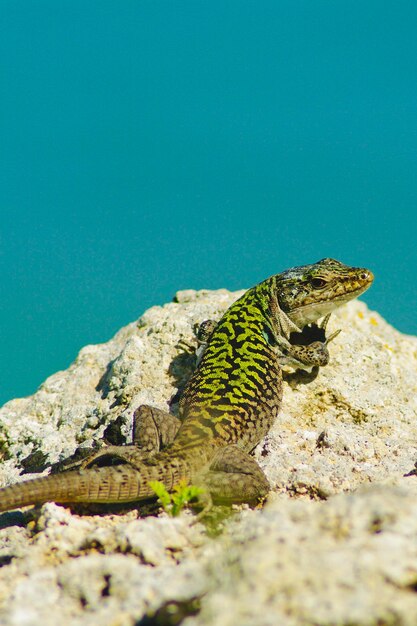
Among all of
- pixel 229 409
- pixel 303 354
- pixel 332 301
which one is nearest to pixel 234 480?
pixel 229 409

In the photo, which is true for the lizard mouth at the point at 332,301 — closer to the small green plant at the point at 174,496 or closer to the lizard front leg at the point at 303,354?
the lizard front leg at the point at 303,354

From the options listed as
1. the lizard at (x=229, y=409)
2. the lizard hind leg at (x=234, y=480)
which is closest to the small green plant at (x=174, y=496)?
the lizard at (x=229, y=409)

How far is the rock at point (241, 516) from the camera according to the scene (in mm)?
2480

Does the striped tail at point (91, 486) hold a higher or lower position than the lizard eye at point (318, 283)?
lower

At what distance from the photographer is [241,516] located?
4.64 m

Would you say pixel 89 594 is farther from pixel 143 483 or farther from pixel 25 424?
pixel 25 424

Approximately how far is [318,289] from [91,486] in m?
3.92

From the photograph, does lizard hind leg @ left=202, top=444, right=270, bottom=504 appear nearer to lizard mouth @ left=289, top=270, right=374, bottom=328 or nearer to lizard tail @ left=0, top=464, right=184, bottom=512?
lizard tail @ left=0, top=464, right=184, bottom=512

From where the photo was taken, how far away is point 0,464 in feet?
21.7

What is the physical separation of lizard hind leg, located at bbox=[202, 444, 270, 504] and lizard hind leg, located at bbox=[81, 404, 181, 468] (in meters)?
0.52

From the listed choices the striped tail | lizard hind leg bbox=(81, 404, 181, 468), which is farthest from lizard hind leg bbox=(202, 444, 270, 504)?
lizard hind leg bbox=(81, 404, 181, 468)

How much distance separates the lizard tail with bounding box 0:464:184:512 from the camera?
472 centimetres

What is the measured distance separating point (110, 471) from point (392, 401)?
360 cm

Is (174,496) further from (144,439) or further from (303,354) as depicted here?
(303,354)
